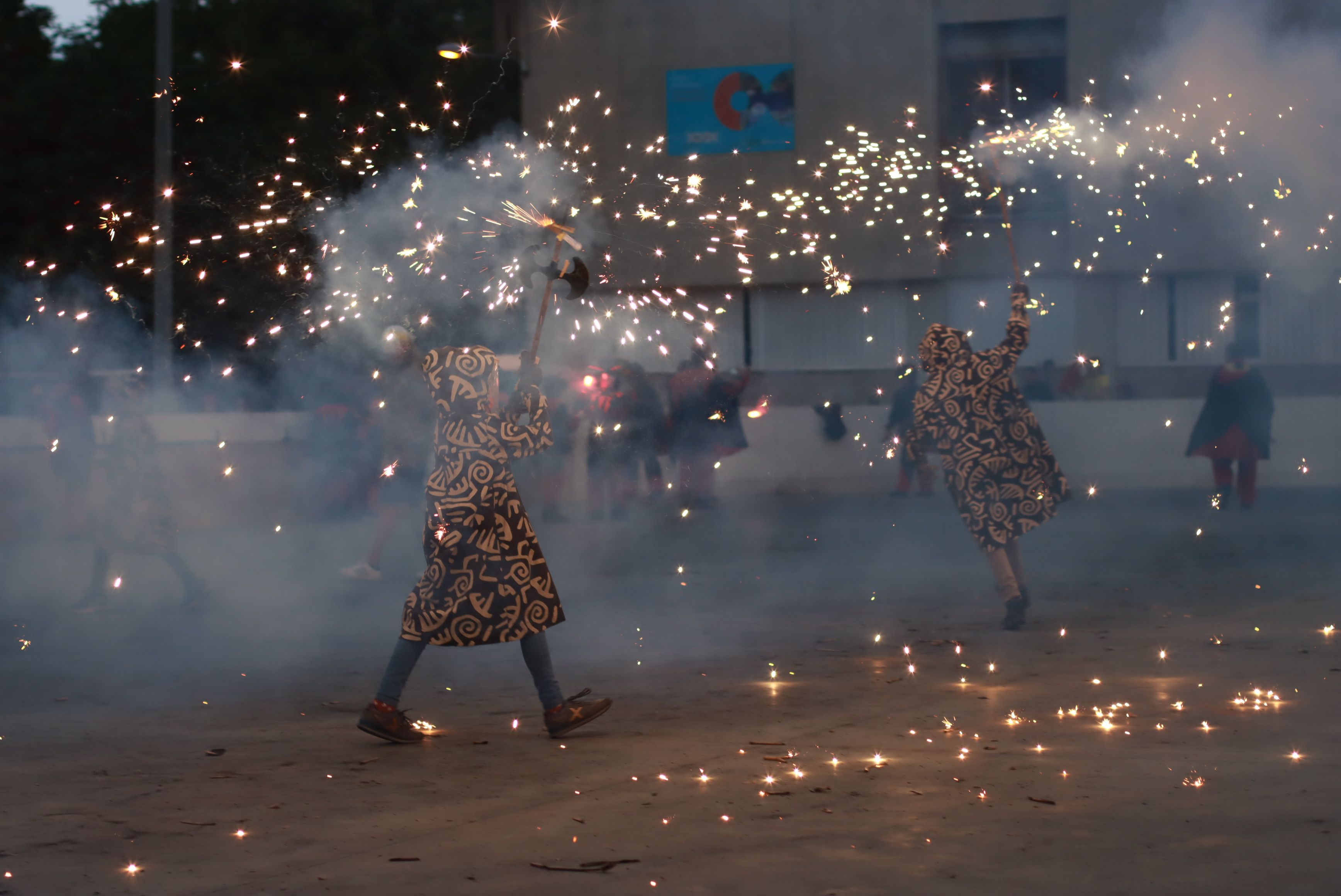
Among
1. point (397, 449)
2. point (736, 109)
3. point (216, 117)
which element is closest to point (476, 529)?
point (397, 449)

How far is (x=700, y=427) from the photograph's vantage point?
16.4 m

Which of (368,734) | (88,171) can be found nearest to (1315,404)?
(368,734)

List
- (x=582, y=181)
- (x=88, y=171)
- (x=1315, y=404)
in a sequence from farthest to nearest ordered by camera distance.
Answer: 1. (x=88, y=171)
2. (x=1315, y=404)
3. (x=582, y=181)

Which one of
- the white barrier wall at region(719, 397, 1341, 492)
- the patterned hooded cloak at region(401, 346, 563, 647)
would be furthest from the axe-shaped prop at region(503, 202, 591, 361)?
the white barrier wall at region(719, 397, 1341, 492)

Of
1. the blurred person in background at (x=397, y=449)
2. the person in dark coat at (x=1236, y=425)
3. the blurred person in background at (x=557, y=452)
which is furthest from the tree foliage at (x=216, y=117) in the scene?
the person in dark coat at (x=1236, y=425)

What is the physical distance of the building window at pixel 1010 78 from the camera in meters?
19.7

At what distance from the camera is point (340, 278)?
471 inches

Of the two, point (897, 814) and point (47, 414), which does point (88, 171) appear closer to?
point (47, 414)

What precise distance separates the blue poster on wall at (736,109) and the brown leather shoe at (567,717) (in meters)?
15.4

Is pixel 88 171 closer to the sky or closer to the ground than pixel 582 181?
closer to the sky

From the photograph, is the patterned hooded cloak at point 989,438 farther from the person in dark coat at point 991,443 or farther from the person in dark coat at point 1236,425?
the person in dark coat at point 1236,425

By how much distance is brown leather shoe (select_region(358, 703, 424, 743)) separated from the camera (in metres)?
5.40

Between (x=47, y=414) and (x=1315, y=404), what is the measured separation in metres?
13.3

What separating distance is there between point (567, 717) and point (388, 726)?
64 centimetres
